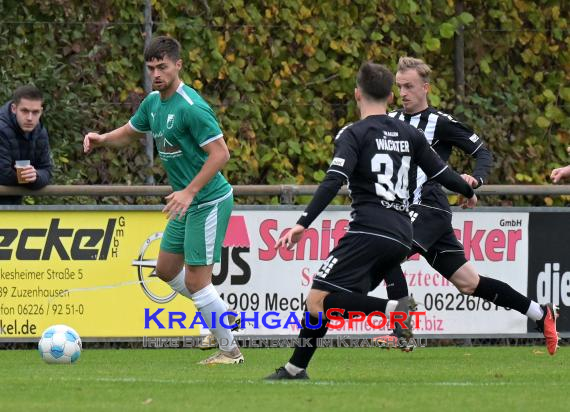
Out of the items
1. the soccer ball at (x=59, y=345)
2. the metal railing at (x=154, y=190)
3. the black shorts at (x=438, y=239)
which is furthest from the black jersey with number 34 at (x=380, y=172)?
the metal railing at (x=154, y=190)

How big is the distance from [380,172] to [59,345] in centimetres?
299

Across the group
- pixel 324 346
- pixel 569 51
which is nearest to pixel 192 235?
pixel 324 346

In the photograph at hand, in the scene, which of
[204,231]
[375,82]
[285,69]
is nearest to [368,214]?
[375,82]

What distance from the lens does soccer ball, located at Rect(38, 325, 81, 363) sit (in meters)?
10.2

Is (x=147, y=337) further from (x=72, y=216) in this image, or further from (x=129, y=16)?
(x=129, y=16)

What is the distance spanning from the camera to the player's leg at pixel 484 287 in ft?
34.8

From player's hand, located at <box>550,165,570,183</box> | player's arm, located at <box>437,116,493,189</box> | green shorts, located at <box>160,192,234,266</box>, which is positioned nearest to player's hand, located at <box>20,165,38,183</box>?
green shorts, located at <box>160,192,234,266</box>

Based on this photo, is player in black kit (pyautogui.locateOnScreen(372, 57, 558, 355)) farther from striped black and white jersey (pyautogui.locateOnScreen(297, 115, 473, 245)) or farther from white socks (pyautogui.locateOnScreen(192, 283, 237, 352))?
striped black and white jersey (pyautogui.locateOnScreen(297, 115, 473, 245))

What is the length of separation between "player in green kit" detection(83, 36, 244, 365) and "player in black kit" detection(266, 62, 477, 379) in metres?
1.42

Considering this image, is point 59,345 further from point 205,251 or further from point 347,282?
point 347,282

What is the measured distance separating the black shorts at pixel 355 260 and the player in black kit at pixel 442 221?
1901 mm

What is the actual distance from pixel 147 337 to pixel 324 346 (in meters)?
1.64

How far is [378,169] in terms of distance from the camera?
856 centimetres

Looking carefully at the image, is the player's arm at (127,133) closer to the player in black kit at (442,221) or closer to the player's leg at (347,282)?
the player in black kit at (442,221)
